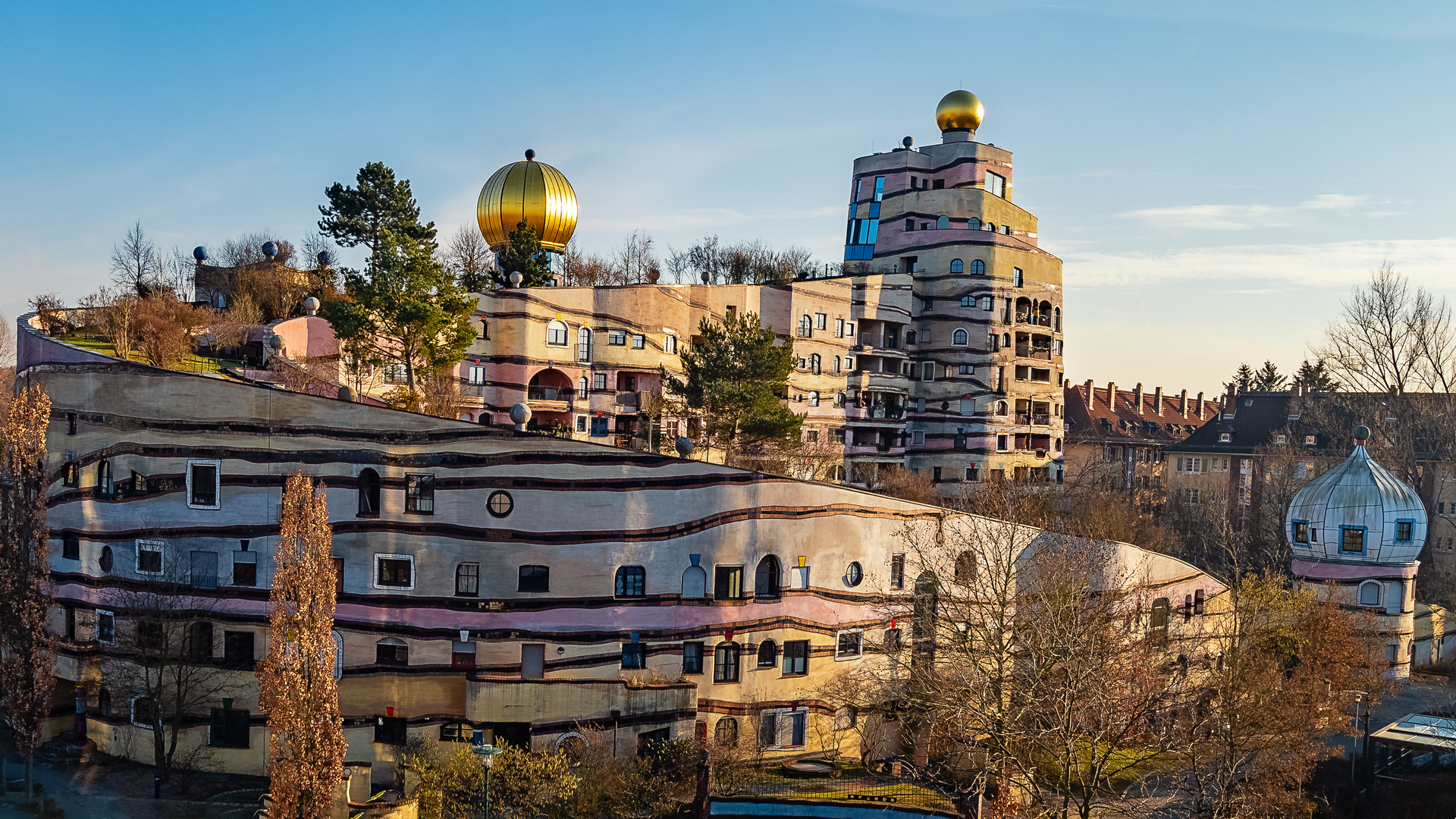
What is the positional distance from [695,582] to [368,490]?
9091 mm

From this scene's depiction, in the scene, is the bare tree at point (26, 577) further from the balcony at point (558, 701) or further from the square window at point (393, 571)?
the balcony at point (558, 701)

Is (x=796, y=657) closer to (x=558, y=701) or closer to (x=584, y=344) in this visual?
(x=558, y=701)

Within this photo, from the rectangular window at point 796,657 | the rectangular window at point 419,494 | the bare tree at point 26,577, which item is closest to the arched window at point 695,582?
the rectangular window at point 796,657

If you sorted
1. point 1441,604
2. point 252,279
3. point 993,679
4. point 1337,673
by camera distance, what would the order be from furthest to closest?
point 1441,604
point 252,279
point 1337,673
point 993,679

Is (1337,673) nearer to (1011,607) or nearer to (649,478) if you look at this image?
(1011,607)

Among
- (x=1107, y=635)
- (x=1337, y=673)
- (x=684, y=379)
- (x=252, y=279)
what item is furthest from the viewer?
(x=684, y=379)

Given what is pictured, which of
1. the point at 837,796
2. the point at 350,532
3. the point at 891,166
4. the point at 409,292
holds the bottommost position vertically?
the point at 837,796

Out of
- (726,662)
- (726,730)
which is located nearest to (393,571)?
(726,662)

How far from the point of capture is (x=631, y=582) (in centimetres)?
2858

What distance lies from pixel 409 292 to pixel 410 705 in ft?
42.6

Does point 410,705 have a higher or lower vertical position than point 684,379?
lower

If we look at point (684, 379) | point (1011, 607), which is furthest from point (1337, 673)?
point (684, 379)

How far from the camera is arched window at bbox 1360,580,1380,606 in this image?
43906mm

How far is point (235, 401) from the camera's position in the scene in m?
28.5
